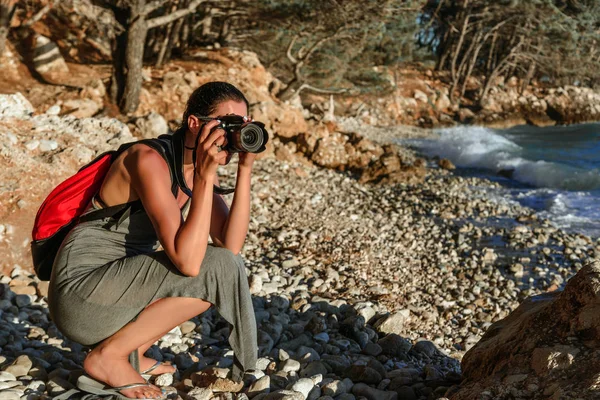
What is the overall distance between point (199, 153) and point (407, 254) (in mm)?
4192

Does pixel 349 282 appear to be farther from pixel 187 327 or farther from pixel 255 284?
pixel 187 327

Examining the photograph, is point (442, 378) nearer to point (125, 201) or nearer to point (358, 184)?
point (125, 201)

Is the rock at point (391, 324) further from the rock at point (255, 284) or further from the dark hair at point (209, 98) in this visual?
the dark hair at point (209, 98)

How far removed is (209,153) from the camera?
2.11 meters

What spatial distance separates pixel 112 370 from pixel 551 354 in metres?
1.64

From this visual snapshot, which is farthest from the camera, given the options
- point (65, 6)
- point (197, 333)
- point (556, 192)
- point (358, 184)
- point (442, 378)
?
point (65, 6)

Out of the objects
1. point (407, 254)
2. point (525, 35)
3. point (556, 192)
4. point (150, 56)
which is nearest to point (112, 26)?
point (150, 56)

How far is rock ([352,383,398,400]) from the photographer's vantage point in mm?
2494

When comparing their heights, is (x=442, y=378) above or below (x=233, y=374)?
below

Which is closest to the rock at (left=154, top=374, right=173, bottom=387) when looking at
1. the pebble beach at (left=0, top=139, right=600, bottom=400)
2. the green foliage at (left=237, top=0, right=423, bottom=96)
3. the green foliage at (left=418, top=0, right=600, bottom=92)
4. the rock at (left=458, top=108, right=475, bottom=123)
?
the pebble beach at (left=0, top=139, right=600, bottom=400)

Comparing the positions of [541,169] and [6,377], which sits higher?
[6,377]

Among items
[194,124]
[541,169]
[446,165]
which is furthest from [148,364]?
[541,169]

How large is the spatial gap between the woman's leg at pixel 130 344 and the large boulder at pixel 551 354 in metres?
1.16

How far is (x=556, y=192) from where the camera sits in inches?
411
